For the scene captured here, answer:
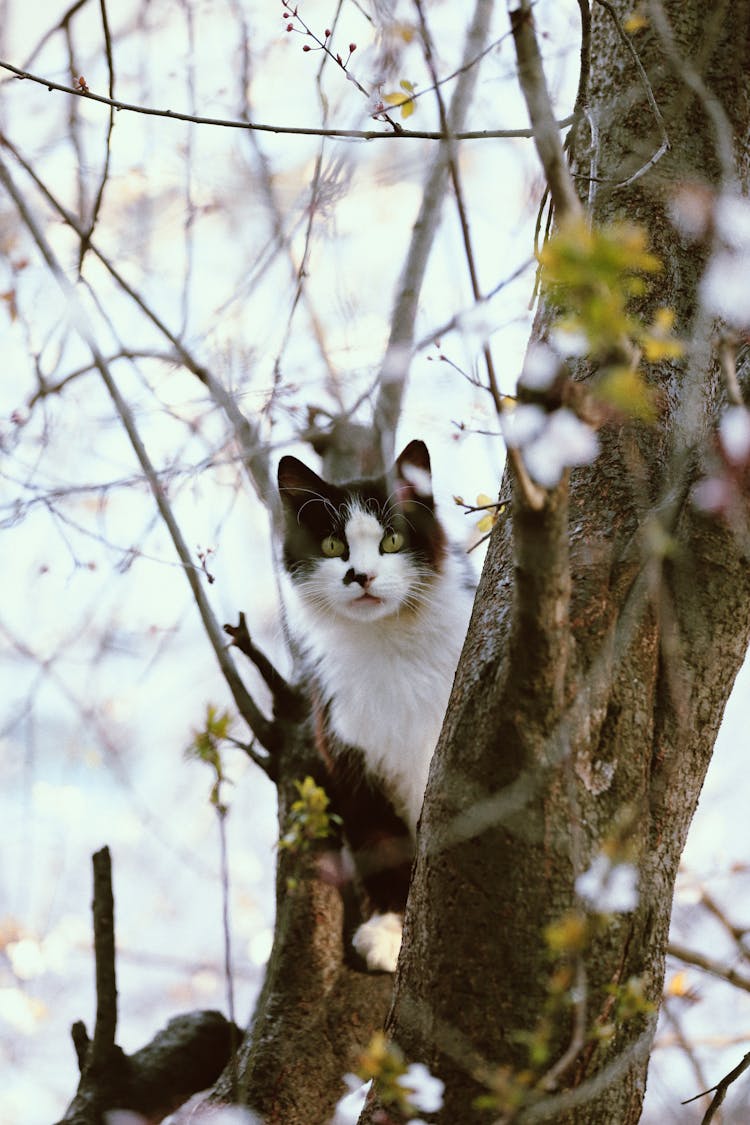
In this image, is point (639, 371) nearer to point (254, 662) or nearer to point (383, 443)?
point (254, 662)

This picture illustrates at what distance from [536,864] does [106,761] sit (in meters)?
2.25

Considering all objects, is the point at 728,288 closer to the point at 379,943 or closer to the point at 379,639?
the point at 379,639

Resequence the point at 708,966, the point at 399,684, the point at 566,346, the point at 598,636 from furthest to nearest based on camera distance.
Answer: the point at 399,684 → the point at 708,966 → the point at 566,346 → the point at 598,636

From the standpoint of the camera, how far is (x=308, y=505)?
2.62 m

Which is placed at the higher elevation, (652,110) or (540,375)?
(652,110)

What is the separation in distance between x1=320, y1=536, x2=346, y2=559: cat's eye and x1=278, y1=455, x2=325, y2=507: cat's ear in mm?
123

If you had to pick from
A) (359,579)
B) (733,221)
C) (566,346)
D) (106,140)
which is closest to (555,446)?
(566,346)

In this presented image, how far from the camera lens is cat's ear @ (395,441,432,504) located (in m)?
2.55

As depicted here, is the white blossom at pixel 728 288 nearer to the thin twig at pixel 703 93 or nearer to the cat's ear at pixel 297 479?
the thin twig at pixel 703 93

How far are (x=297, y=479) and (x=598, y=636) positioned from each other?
1371 mm

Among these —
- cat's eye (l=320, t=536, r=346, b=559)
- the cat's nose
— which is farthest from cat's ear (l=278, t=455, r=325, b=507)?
the cat's nose

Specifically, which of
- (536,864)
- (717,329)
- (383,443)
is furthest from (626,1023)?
(383,443)

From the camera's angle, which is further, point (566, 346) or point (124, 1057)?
point (124, 1057)

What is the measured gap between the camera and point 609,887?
47.8 inches
